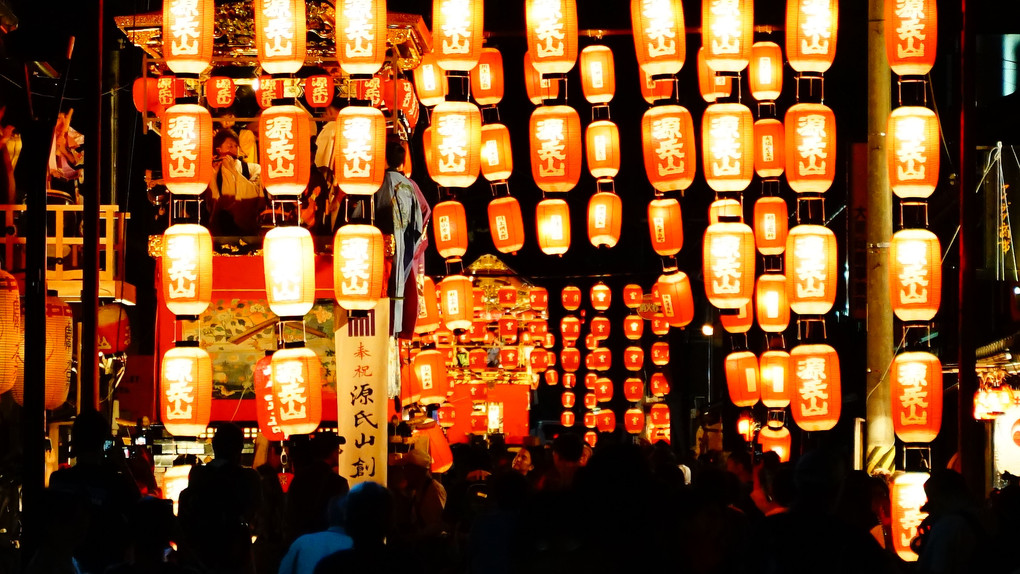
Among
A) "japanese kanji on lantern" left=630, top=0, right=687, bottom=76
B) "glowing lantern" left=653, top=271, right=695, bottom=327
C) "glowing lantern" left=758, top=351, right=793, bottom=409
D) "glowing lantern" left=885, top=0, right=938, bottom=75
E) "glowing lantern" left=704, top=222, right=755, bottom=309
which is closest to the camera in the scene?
"glowing lantern" left=885, top=0, right=938, bottom=75

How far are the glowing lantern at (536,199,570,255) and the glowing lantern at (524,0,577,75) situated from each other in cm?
663

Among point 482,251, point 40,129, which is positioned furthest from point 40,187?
point 482,251

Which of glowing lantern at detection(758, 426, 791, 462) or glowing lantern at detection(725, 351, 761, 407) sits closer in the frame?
glowing lantern at detection(758, 426, 791, 462)

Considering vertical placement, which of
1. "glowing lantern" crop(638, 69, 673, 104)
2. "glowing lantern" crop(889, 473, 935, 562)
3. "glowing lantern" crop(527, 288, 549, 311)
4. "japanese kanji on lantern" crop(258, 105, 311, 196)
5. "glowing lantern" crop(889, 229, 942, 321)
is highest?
"glowing lantern" crop(638, 69, 673, 104)

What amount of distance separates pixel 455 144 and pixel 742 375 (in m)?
8.49

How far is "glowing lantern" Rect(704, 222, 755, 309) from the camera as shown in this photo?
16.7 meters

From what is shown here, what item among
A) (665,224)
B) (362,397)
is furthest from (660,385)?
(362,397)

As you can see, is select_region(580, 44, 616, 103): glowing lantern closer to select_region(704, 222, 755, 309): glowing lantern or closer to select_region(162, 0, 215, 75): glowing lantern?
select_region(704, 222, 755, 309): glowing lantern

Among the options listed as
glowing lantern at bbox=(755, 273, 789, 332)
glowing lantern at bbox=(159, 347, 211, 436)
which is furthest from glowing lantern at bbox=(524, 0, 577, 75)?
glowing lantern at bbox=(755, 273, 789, 332)

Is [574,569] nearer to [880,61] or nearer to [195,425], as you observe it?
[195,425]

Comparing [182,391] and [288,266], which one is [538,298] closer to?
[288,266]

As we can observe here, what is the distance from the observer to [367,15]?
45.7 ft

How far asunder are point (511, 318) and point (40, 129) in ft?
103

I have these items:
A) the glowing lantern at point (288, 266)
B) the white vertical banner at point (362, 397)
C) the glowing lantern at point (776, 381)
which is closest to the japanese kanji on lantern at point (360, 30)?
the glowing lantern at point (288, 266)
